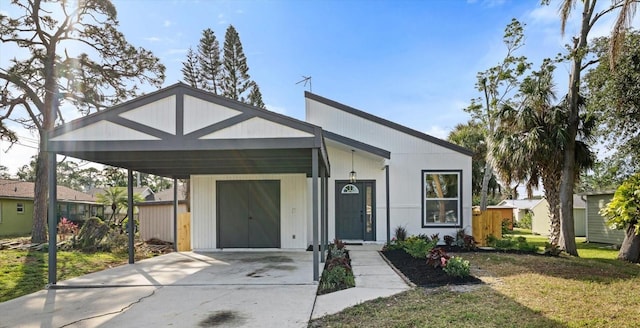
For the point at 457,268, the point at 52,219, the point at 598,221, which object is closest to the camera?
the point at 52,219

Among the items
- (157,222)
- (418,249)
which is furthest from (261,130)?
(157,222)

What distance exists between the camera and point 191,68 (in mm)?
24109

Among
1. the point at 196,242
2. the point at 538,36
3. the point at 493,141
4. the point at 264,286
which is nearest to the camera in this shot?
the point at 264,286

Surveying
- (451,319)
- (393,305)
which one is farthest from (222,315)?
(451,319)

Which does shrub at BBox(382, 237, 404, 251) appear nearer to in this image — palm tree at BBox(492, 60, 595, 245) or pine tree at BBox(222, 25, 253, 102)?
palm tree at BBox(492, 60, 595, 245)

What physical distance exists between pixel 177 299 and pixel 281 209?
18.6 ft

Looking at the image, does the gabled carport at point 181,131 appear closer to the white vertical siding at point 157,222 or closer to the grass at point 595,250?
the grass at point 595,250

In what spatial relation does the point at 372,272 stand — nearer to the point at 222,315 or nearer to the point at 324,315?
the point at 324,315

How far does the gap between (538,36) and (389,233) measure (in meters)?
10.8

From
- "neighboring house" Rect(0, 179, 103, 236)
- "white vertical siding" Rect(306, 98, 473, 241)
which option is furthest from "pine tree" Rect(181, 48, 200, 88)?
"white vertical siding" Rect(306, 98, 473, 241)

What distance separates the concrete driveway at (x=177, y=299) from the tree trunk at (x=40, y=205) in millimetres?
8663

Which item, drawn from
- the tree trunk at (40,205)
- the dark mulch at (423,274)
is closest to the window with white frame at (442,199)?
the dark mulch at (423,274)

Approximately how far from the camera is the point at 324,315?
475 cm

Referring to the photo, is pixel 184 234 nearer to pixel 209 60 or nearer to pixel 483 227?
pixel 483 227
